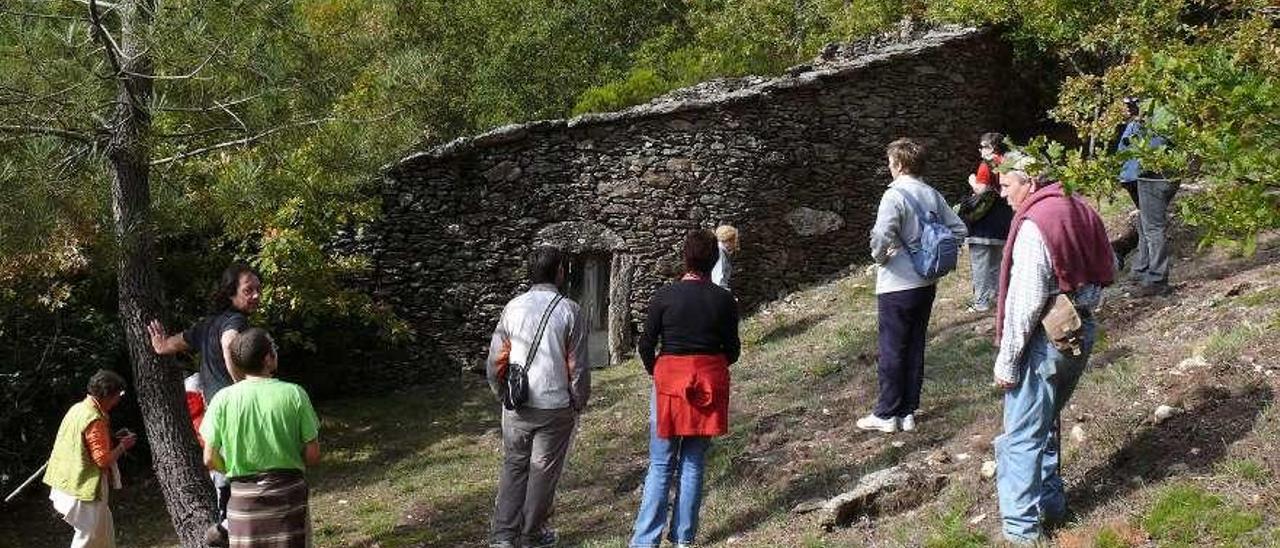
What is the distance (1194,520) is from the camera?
4145mm

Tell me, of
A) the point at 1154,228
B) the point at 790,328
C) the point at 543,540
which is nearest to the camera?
the point at 543,540

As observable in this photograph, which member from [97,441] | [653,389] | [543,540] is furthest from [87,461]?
[653,389]

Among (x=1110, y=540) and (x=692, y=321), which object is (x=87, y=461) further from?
(x=1110, y=540)

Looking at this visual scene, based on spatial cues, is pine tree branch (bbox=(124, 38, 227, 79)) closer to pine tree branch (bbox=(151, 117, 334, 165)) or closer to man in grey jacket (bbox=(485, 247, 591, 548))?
pine tree branch (bbox=(151, 117, 334, 165))

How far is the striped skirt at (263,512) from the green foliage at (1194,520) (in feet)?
11.1

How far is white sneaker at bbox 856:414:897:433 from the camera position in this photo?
247 inches

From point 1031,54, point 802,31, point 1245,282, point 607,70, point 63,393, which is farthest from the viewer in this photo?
point 607,70

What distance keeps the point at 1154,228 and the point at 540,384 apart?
191 inches

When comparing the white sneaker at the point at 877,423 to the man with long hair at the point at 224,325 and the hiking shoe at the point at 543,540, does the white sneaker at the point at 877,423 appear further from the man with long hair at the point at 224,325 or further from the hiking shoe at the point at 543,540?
the man with long hair at the point at 224,325

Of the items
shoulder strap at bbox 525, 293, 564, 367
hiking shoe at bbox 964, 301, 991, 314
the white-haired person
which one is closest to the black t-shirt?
shoulder strap at bbox 525, 293, 564, 367

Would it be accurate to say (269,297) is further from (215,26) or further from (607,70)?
(607,70)

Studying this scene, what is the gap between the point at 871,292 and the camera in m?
11.8

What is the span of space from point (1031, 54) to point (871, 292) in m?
4.86

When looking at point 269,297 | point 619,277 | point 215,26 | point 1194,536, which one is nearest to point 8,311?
point 269,297
